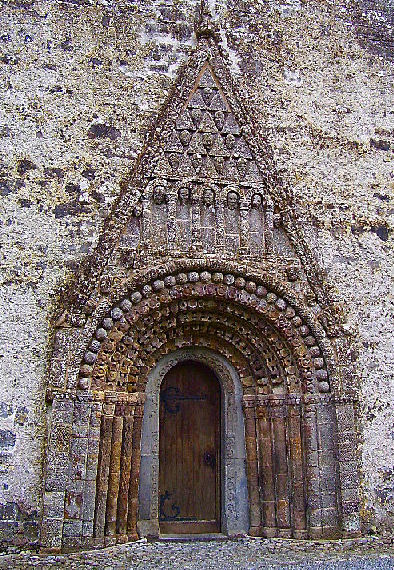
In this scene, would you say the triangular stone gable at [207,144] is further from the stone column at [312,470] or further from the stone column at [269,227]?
the stone column at [312,470]

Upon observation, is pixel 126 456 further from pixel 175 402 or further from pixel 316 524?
pixel 316 524

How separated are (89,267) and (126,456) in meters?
2.02

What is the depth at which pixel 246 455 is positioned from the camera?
22.7 ft

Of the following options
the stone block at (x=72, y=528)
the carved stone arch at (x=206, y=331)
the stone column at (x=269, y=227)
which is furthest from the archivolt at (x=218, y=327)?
the stone block at (x=72, y=528)

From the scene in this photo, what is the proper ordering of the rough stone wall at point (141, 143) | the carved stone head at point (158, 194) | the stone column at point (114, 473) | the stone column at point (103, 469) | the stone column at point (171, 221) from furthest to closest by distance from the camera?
the carved stone head at point (158, 194), the stone column at point (171, 221), the rough stone wall at point (141, 143), the stone column at point (114, 473), the stone column at point (103, 469)

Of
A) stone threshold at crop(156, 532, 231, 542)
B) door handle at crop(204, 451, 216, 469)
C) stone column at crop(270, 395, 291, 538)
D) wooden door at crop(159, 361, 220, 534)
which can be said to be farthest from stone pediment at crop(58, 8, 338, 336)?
stone threshold at crop(156, 532, 231, 542)

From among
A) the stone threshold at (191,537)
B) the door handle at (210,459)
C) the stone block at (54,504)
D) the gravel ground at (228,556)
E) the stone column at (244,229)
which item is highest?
the stone column at (244,229)

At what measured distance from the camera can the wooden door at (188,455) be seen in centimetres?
696

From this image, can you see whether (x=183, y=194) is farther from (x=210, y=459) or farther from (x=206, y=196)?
(x=210, y=459)

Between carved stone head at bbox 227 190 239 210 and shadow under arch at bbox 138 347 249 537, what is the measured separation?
1699 mm

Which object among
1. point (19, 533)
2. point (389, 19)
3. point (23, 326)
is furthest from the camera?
point (389, 19)

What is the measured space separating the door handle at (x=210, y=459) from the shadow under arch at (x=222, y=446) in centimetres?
16

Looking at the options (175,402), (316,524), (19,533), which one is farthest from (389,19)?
(19,533)

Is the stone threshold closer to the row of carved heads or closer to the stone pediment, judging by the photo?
the stone pediment
